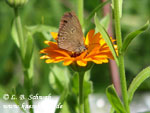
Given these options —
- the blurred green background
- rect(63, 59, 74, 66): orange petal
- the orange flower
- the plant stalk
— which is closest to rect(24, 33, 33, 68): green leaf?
the plant stalk

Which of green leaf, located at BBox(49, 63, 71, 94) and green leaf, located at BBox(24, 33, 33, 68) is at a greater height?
green leaf, located at BBox(24, 33, 33, 68)

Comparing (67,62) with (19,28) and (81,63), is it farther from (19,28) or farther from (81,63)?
(19,28)

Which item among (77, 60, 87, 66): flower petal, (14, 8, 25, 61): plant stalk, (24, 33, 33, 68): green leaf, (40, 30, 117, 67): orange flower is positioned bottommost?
(77, 60, 87, 66): flower petal

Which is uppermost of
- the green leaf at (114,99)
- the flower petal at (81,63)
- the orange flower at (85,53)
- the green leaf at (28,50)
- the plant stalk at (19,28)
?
the plant stalk at (19,28)

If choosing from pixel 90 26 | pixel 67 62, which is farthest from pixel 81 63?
pixel 90 26

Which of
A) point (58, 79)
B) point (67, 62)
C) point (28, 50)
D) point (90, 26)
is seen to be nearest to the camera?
point (67, 62)

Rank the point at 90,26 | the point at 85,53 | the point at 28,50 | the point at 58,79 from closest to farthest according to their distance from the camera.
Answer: the point at 85,53
the point at 28,50
the point at 58,79
the point at 90,26

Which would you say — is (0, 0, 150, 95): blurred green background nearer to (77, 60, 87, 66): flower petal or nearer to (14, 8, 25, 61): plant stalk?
(14, 8, 25, 61): plant stalk

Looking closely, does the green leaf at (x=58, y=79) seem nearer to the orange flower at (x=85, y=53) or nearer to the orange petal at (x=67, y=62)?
the orange flower at (x=85, y=53)

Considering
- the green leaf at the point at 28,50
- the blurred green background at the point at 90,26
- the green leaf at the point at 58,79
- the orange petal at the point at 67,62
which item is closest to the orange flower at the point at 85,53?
the orange petal at the point at 67,62
